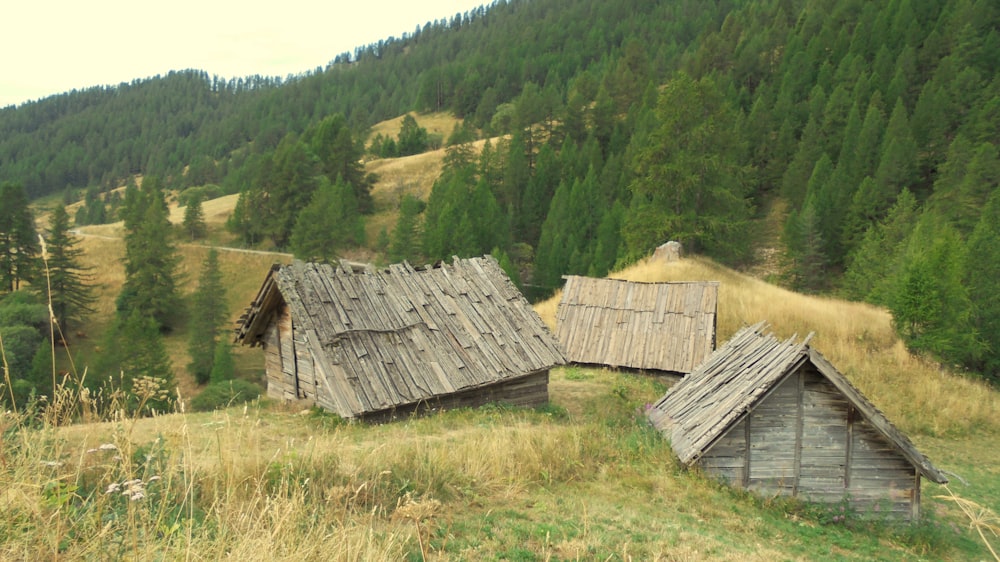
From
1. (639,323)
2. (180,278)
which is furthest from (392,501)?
(180,278)

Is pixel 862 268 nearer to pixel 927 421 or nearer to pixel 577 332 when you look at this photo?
pixel 927 421

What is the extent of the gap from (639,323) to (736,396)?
9872mm

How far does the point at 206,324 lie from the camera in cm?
4106

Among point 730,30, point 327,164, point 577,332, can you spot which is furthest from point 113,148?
point 577,332

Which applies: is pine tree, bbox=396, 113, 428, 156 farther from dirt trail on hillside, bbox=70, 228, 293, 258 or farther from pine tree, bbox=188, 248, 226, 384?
pine tree, bbox=188, 248, 226, 384

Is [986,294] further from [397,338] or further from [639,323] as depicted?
[397,338]

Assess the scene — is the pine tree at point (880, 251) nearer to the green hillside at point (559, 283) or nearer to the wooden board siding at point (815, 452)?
the green hillside at point (559, 283)

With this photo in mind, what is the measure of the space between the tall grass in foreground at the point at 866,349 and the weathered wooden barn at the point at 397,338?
9.12 m

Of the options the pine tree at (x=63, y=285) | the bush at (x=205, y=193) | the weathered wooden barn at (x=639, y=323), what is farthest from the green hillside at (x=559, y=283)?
the weathered wooden barn at (x=639, y=323)

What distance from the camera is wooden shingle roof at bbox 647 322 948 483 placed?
1023cm

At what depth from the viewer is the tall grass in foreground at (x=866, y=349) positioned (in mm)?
19391

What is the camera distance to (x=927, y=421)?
1903 cm

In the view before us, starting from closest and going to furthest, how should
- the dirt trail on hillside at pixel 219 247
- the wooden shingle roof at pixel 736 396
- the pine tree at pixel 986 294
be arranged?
the wooden shingle roof at pixel 736 396 < the pine tree at pixel 986 294 < the dirt trail on hillside at pixel 219 247

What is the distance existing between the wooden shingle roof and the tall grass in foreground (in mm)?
5590
